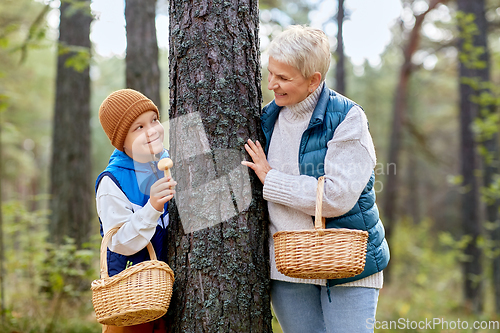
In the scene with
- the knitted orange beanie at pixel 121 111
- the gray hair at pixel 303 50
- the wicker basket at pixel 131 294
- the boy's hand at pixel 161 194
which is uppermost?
the gray hair at pixel 303 50

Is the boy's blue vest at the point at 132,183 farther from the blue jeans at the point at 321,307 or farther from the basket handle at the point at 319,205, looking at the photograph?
the basket handle at the point at 319,205

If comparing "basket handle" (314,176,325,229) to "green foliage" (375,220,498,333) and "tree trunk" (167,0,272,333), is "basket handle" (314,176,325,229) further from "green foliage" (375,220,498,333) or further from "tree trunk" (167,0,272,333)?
"green foliage" (375,220,498,333)

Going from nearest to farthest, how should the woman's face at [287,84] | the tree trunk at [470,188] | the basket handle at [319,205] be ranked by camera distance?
1. the basket handle at [319,205]
2. the woman's face at [287,84]
3. the tree trunk at [470,188]

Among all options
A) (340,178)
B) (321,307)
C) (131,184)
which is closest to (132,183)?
(131,184)

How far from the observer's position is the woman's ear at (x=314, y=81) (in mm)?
2006

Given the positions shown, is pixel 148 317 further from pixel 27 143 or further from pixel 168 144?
pixel 27 143

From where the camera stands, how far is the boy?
71.4 inches

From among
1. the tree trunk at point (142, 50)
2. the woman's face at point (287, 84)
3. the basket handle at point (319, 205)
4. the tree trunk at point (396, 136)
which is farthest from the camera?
the tree trunk at point (396, 136)

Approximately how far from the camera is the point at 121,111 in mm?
1978

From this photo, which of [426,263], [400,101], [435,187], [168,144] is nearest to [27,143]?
[400,101]

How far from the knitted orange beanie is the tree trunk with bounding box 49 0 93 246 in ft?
13.8

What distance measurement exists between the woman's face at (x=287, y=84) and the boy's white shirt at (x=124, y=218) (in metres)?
0.86

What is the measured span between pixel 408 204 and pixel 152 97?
2026 cm

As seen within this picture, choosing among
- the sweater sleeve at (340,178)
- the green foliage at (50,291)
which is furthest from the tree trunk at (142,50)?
the sweater sleeve at (340,178)
